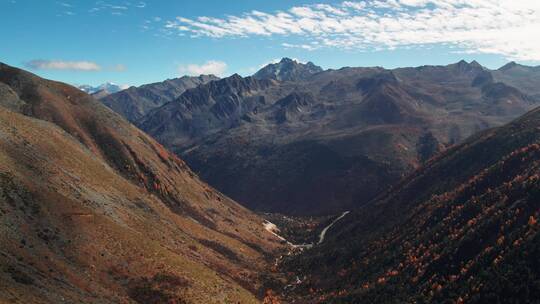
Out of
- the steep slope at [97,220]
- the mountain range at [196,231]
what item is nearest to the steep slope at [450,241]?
the mountain range at [196,231]

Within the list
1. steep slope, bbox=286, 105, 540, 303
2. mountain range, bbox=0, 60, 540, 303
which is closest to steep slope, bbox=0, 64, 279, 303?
mountain range, bbox=0, 60, 540, 303

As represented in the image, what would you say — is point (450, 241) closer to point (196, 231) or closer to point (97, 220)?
point (196, 231)

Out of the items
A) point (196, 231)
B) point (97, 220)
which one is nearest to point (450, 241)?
point (196, 231)

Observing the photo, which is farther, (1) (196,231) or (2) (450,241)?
(1) (196,231)

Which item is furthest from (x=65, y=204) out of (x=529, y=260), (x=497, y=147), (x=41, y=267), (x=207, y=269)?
(x=497, y=147)

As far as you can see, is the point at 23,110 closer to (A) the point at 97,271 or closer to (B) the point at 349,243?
(A) the point at 97,271
